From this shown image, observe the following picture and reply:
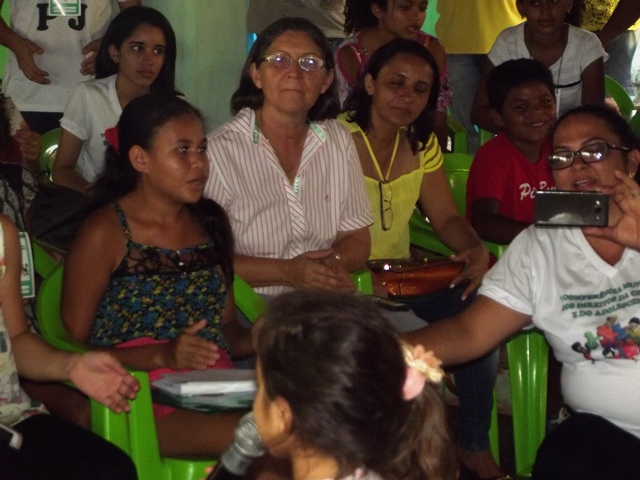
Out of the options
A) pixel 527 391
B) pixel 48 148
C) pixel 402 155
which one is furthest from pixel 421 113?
pixel 48 148

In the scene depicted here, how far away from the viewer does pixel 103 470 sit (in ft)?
8.14

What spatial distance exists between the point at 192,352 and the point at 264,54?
1.23 meters

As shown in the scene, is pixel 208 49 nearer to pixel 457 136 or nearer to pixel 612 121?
pixel 457 136

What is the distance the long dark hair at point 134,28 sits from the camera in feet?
14.8

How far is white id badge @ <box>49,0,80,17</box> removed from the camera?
4797 mm

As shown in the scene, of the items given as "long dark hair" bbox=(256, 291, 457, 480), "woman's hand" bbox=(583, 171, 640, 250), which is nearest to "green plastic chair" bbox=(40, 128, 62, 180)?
"woman's hand" bbox=(583, 171, 640, 250)

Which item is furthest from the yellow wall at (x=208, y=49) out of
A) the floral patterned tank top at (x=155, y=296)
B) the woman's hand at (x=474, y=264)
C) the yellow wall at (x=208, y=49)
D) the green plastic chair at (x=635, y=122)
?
the floral patterned tank top at (x=155, y=296)

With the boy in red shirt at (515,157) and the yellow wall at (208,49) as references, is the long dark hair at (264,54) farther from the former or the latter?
the yellow wall at (208,49)

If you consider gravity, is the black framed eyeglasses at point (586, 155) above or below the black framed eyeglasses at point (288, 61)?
below

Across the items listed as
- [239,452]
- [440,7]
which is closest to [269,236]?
[239,452]

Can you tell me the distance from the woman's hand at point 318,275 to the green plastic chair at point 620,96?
10.0ft

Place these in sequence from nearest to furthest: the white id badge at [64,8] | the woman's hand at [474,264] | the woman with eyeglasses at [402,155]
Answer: the woman's hand at [474,264] < the woman with eyeglasses at [402,155] < the white id badge at [64,8]

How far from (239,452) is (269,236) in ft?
6.02

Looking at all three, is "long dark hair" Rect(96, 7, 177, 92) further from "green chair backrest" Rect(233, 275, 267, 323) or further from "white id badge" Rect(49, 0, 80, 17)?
"green chair backrest" Rect(233, 275, 267, 323)
